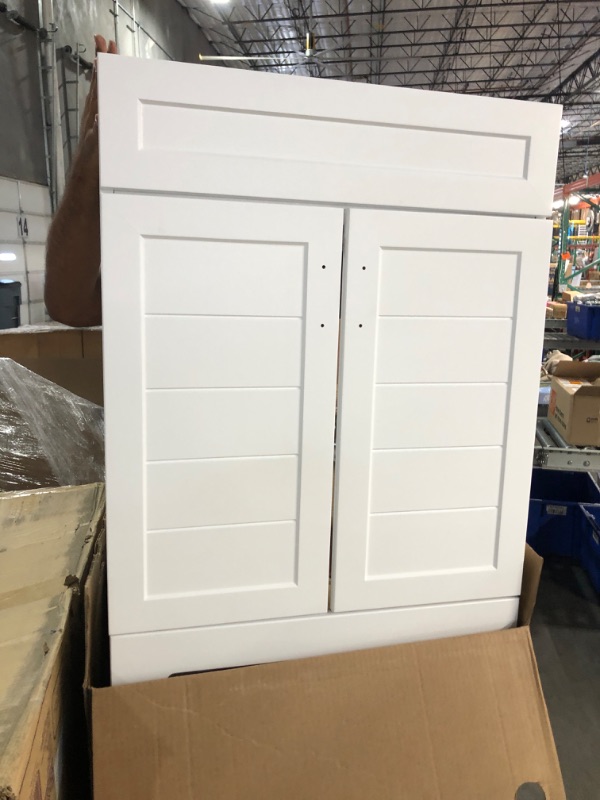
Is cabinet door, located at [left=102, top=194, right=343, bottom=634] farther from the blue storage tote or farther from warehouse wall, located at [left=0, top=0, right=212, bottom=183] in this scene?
warehouse wall, located at [left=0, top=0, right=212, bottom=183]

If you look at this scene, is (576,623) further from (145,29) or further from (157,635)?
(145,29)

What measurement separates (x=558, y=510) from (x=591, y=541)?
0.20m

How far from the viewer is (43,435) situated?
5.67ft

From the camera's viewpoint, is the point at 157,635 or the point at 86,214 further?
the point at 86,214

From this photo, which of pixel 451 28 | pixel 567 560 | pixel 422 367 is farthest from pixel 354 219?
pixel 451 28

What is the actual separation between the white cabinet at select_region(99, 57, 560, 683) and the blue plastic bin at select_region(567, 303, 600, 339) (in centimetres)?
224

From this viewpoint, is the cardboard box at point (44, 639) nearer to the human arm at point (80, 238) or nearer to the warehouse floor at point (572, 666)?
the human arm at point (80, 238)

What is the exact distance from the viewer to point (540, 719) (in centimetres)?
114

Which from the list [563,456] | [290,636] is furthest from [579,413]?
[290,636]

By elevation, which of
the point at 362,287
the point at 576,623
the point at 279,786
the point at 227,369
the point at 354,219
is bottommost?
the point at 576,623

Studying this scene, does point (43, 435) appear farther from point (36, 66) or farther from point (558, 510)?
point (36, 66)

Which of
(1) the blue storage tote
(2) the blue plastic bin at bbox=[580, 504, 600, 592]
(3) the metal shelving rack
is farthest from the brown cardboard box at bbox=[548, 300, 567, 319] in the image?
(3) the metal shelving rack

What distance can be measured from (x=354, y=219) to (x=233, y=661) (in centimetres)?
84

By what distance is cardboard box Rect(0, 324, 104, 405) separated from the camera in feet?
7.93
